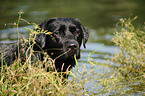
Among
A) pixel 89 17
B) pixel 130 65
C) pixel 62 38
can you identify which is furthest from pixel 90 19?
pixel 62 38

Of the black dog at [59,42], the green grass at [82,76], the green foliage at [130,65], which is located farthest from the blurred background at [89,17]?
the black dog at [59,42]

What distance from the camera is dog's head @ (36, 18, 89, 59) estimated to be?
17.7 ft

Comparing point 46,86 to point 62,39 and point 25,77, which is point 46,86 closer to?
point 25,77

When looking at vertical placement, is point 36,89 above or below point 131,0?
below

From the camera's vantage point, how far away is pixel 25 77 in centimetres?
412

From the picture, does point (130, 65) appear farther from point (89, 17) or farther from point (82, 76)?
point (89, 17)

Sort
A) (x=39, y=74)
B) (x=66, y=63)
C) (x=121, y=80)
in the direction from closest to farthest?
(x=39, y=74) < (x=66, y=63) < (x=121, y=80)

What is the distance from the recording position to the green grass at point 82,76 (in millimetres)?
4199

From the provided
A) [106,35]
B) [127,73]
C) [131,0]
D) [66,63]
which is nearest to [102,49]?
[106,35]

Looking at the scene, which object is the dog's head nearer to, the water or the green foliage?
the green foliage

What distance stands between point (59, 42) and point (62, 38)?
103 mm

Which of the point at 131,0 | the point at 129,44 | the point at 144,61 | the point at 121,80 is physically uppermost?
the point at 131,0

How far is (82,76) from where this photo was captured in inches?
180

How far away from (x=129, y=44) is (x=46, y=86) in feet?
10.8
